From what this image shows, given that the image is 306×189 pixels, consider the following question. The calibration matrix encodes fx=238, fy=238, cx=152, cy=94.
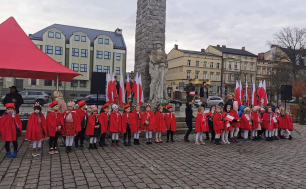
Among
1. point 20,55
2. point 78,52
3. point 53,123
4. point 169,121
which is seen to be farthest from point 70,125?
point 78,52

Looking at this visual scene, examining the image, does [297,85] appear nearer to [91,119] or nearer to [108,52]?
[108,52]

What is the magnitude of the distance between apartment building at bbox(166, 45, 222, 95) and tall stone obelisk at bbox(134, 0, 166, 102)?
39886mm

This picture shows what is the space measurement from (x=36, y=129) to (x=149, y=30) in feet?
30.4

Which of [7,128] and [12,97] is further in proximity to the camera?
[12,97]

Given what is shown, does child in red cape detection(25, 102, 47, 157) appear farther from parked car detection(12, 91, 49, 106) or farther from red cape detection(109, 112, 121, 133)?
parked car detection(12, 91, 49, 106)

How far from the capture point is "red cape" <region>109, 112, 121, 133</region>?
7795 mm

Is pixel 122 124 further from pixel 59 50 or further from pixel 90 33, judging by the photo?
pixel 90 33

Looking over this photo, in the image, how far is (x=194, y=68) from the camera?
55625 mm

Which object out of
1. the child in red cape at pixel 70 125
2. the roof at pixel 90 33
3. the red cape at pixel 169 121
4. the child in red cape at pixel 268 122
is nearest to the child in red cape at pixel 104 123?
the child in red cape at pixel 70 125

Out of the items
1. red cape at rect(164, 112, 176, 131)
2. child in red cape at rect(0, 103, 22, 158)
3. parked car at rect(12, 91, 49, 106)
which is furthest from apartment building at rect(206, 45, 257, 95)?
child in red cape at rect(0, 103, 22, 158)

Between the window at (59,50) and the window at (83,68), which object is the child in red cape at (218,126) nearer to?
the window at (83,68)

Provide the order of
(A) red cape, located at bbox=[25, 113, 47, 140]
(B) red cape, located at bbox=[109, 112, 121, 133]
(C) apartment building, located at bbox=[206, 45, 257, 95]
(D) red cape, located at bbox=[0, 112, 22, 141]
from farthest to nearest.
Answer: (C) apartment building, located at bbox=[206, 45, 257, 95] < (B) red cape, located at bbox=[109, 112, 121, 133] < (A) red cape, located at bbox=[25, 113, 47, 140] < (D) red cape, located at bbox=[0, 112, 22, 141]

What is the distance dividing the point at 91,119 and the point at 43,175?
2764 mm

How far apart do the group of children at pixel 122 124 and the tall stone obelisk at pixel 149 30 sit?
562cm
